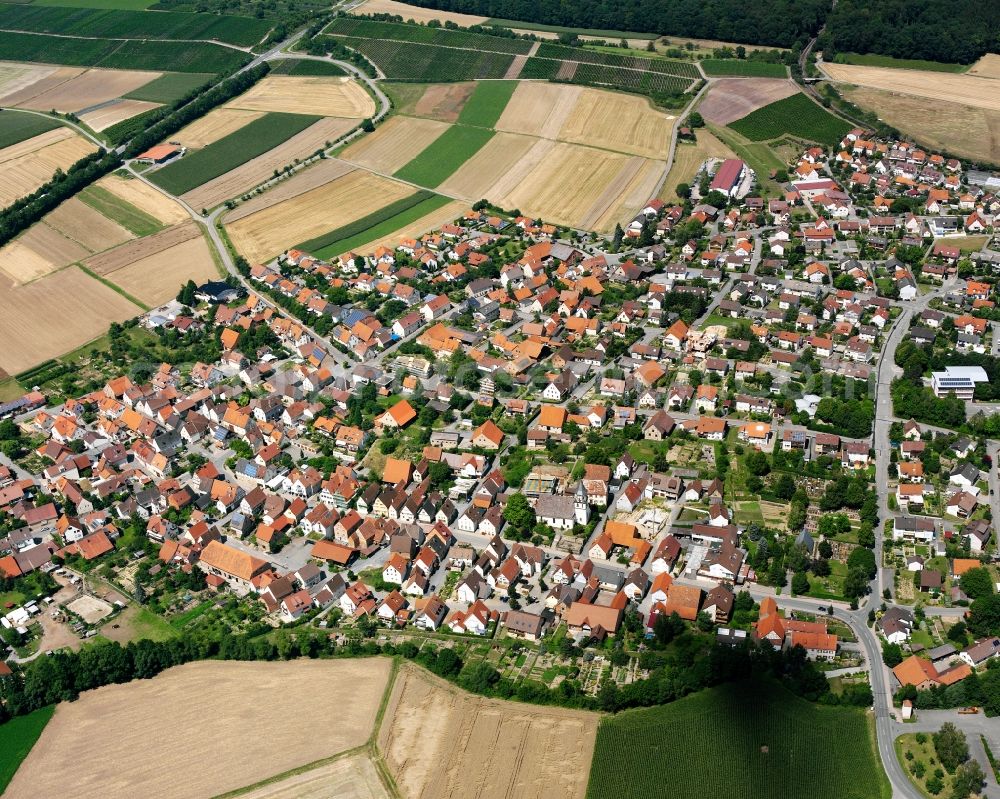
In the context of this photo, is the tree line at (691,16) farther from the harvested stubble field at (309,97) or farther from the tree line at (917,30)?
the harvested stubble field at (309,97)

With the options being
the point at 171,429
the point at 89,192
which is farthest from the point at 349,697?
the point at 89,192

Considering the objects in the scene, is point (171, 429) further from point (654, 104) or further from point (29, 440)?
point (654, 104)

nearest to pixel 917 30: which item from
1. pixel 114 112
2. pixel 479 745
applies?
pixel 114 112

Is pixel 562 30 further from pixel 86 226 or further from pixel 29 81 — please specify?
pixel 29 81

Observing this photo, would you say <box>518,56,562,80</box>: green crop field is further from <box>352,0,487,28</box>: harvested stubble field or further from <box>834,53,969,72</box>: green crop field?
<box>834,53,969,72</box>: green crop field

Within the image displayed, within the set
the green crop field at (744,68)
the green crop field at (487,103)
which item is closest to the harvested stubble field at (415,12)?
the green crop field at (487,103)
